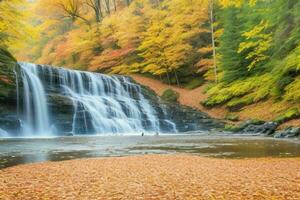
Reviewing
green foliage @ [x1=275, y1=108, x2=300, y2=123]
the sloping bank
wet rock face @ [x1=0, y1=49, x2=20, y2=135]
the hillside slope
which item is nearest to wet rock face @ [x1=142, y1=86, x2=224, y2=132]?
the sloping bank

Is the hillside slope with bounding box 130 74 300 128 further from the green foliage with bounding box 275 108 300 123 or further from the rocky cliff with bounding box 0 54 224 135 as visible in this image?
the rocky cliff with bounding box 0 54 224 135

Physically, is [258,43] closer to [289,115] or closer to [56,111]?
[289,115]

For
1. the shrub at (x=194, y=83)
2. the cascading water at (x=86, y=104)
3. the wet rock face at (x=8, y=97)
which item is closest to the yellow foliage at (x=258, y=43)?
the shrub at (x=194, y=83)

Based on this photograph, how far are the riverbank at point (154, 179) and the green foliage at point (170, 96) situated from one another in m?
19.7

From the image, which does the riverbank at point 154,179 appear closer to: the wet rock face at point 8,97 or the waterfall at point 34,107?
the wet rock face at point 8,97

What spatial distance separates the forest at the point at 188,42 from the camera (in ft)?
73.3

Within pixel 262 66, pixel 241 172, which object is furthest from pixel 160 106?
pixel 241 172

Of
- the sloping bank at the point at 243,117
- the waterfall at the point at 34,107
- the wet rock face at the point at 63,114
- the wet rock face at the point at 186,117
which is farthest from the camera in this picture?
the wet rock face at the point at 186,117

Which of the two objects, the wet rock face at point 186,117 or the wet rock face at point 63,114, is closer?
the wet rock face at point 63,114

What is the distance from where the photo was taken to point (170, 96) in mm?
30234

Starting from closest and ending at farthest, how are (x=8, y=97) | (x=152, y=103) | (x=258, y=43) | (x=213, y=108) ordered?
(x=8, y=97), (x=258, y=43), (x=213, y=108), (x=152, y=103)

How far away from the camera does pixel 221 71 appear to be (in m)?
31.4

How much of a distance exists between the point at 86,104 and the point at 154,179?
56.4 feet

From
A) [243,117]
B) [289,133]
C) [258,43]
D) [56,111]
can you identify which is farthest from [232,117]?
[56,111]
